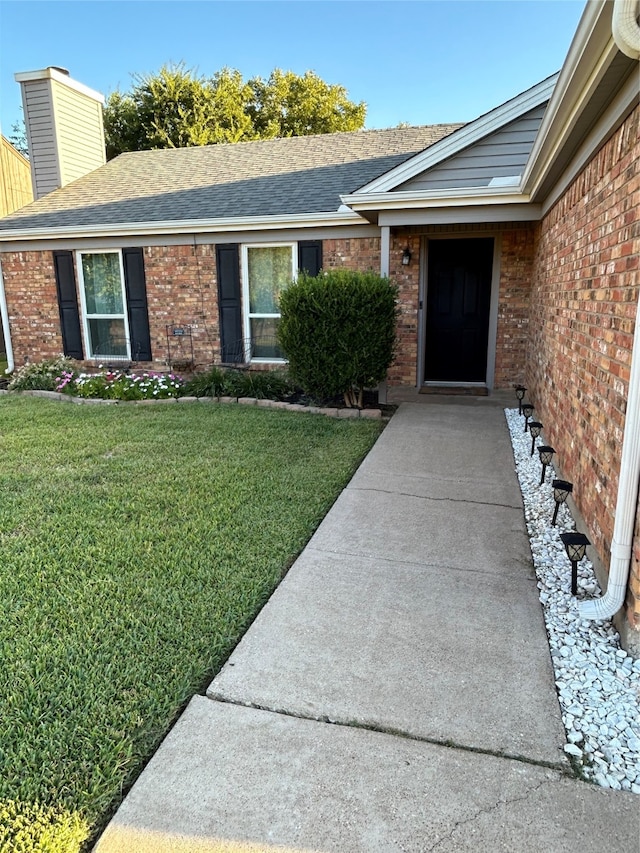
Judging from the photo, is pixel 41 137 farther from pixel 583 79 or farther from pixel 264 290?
pixel 583 79

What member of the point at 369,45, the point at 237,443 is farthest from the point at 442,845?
the point at 369,45

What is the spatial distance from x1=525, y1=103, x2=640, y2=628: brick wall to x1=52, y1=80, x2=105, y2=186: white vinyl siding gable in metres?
10.5

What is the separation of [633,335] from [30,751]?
2.92m

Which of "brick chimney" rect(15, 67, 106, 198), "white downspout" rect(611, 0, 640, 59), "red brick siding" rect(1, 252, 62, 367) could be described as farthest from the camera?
"brick chimney" rect(15, 67, 106, 198)

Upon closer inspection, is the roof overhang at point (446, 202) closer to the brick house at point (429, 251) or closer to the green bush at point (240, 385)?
the brick house at point (429, 251)

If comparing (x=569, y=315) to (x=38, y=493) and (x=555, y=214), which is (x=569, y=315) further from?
(x=38, y=493)

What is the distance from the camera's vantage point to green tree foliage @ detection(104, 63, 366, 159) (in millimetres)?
21938

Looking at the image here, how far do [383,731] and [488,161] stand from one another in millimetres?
6578

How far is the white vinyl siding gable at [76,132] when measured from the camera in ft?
37.0

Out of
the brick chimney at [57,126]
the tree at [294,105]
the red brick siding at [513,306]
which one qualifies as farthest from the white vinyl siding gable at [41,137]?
the tree at [294,105]

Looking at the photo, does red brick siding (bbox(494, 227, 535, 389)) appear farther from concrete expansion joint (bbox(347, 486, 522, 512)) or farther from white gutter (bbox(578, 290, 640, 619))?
white gutter (bbox(578, 290, 640, 619))

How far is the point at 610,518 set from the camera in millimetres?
2799

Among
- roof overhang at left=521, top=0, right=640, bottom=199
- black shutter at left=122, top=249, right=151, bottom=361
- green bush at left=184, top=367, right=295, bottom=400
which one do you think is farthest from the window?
roof overhang at left=521, top=0, right=640, bottom=199

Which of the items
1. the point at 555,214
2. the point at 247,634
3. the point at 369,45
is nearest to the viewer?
the point at 247,634
